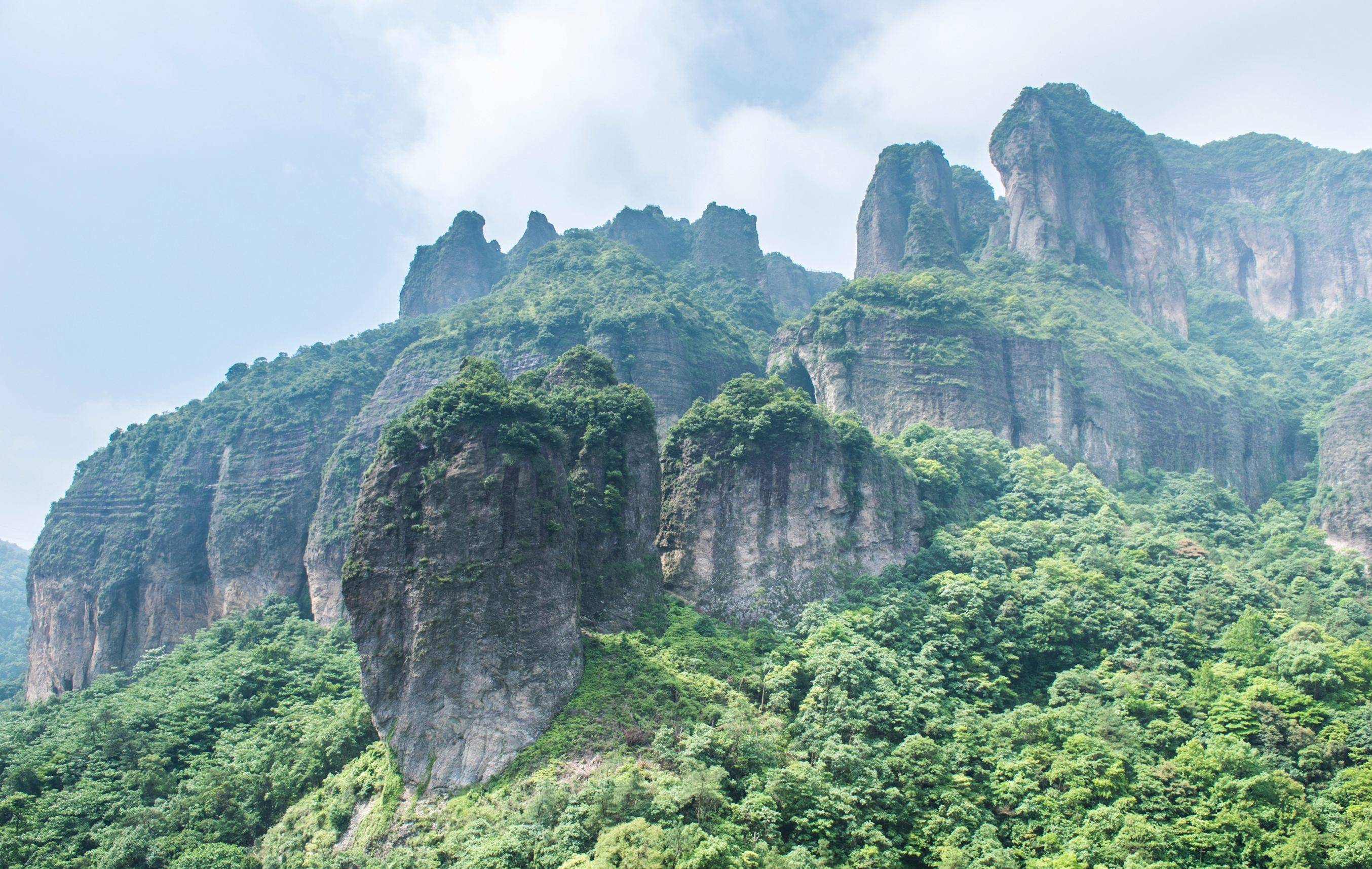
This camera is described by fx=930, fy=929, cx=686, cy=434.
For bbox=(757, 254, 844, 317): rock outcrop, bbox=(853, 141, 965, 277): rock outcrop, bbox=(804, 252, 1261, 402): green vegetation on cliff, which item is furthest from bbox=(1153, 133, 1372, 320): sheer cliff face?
bbox=(757, 254, 844, 317): rock outcrop

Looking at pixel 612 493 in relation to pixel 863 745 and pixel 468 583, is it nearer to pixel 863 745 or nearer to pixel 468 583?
pixel 468 583

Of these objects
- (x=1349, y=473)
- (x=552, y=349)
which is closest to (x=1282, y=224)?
(x=1349, y=473)

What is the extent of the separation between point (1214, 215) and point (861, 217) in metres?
38.6

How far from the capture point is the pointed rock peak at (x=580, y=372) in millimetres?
40906

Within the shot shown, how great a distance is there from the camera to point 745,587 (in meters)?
38.6

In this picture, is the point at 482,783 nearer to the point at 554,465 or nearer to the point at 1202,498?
the point at 554,465

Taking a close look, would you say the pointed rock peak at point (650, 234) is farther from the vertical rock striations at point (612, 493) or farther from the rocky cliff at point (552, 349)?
the vertical rock striations at point (612, 493)

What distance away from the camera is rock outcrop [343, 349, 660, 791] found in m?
29.0

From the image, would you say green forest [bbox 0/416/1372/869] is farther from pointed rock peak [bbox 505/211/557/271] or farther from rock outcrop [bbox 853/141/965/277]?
pointed rock peak [bbox 505/211/557/271]

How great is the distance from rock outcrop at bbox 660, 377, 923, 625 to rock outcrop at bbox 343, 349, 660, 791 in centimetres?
582

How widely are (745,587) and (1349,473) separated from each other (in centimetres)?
3599

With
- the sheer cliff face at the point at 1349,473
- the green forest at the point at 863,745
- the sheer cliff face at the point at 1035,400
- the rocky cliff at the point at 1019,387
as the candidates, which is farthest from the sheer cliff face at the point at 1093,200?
the green forest at the point at 863,745

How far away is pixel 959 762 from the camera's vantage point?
27719 mm

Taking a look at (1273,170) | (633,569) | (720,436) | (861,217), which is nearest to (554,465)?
(633,569)
